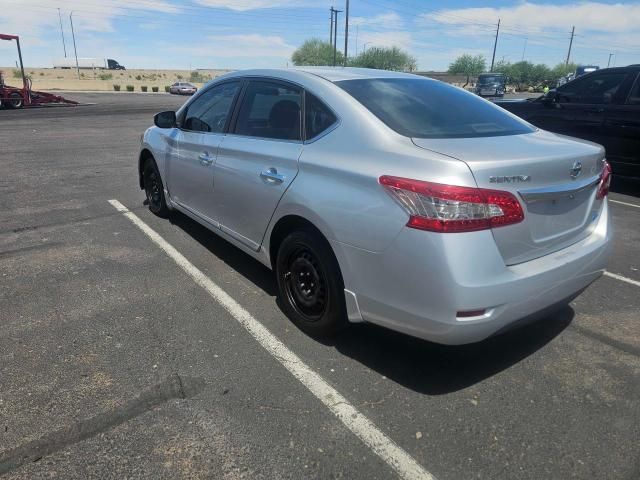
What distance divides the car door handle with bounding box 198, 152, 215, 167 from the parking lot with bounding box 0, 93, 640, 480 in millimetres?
948

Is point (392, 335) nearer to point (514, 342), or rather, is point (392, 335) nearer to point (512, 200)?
point (514, 342)

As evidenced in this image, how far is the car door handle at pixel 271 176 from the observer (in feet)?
10.6

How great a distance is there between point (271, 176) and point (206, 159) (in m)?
1.11

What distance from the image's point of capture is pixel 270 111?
359 cm

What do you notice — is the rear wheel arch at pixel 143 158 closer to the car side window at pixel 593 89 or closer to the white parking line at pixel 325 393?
the white parking line at pixel 325 393

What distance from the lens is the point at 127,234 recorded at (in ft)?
17.6

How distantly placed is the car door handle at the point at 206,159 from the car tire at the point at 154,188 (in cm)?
138

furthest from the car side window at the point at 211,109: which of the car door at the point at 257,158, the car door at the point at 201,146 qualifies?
the car door at the point at 257,158

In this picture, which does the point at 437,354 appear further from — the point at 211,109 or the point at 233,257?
→ the point at 211,109

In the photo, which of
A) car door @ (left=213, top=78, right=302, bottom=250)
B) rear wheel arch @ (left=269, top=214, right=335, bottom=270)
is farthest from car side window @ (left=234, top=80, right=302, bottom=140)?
rear wheel arch @ (left=269, top=214, right=335, bottom=270)

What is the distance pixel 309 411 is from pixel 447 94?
240 cm

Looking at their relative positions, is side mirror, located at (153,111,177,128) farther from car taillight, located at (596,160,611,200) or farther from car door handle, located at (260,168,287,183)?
car taillight, located at (596,160,611,200)

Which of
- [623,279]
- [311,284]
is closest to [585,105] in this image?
[623,279]

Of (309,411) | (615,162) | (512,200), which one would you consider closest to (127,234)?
(309,411)
